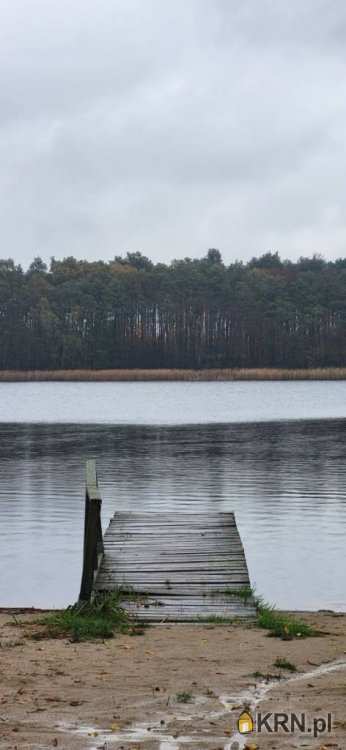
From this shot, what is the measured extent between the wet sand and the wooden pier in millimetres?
483

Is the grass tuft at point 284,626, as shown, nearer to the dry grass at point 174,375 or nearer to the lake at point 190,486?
the lake at point 190,486

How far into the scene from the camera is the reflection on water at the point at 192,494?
12219mm

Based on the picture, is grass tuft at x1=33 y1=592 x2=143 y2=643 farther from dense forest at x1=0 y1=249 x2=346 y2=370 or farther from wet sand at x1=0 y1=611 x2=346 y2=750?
dense forest at x1=0 y1=249 x2=346 y2=370

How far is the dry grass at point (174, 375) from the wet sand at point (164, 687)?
243ft

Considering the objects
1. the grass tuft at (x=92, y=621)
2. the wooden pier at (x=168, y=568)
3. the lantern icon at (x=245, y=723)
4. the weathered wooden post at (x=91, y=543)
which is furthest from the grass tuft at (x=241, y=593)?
the lantern icon at (x=245, y=723)

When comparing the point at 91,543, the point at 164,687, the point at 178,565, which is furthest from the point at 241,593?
the point at 164,687

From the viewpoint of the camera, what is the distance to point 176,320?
114812 millimetres

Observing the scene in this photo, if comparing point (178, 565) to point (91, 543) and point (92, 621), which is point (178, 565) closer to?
point (91, 543)

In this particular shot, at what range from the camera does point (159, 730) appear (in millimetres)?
5840

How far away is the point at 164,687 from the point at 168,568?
3370mm

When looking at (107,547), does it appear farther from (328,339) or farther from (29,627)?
(328,339)

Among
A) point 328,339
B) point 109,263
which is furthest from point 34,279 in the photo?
point 328,339

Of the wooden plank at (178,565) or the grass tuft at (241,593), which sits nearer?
the wooden plank at (178,565)

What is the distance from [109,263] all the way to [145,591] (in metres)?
128
